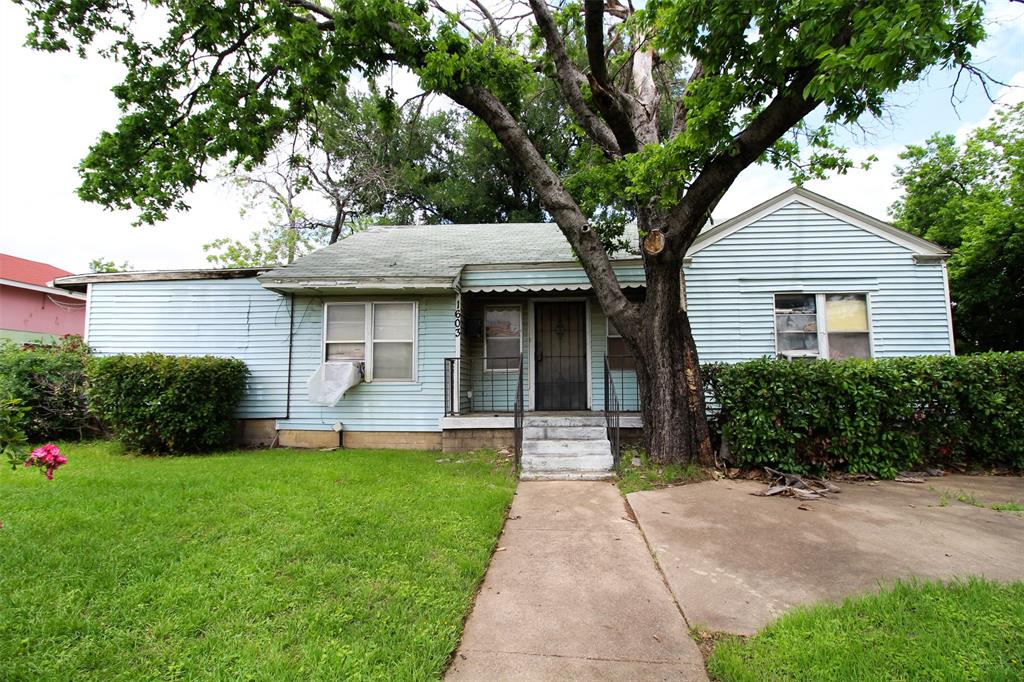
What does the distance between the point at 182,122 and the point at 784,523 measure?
407 inches

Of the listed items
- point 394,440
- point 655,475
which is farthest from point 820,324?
point 394,440

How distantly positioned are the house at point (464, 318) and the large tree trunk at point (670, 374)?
163cm

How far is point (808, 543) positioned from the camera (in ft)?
11.5

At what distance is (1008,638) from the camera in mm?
2168

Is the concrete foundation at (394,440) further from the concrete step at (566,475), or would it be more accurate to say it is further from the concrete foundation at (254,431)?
the concrete step at (566,475)

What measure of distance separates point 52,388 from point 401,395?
6.07 meters

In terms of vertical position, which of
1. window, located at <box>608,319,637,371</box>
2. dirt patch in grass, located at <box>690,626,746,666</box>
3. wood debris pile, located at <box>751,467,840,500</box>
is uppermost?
window, located at <box>608,319,637,371</box>

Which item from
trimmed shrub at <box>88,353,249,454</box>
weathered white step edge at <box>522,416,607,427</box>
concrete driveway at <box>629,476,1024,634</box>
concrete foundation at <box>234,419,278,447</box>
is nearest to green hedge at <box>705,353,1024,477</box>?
concrete driveway at <box>629,476,1024,634</box>

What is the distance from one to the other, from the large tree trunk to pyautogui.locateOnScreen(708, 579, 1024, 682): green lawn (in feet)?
10.5

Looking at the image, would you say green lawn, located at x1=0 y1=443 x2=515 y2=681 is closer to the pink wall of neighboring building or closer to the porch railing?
the porch railing

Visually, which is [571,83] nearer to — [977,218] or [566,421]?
[566,421]

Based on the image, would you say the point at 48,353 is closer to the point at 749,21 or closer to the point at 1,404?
the point at 1,404

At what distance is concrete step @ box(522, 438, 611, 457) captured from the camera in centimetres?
638


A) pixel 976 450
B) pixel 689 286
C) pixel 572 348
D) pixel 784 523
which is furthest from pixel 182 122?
pixel 976 450
